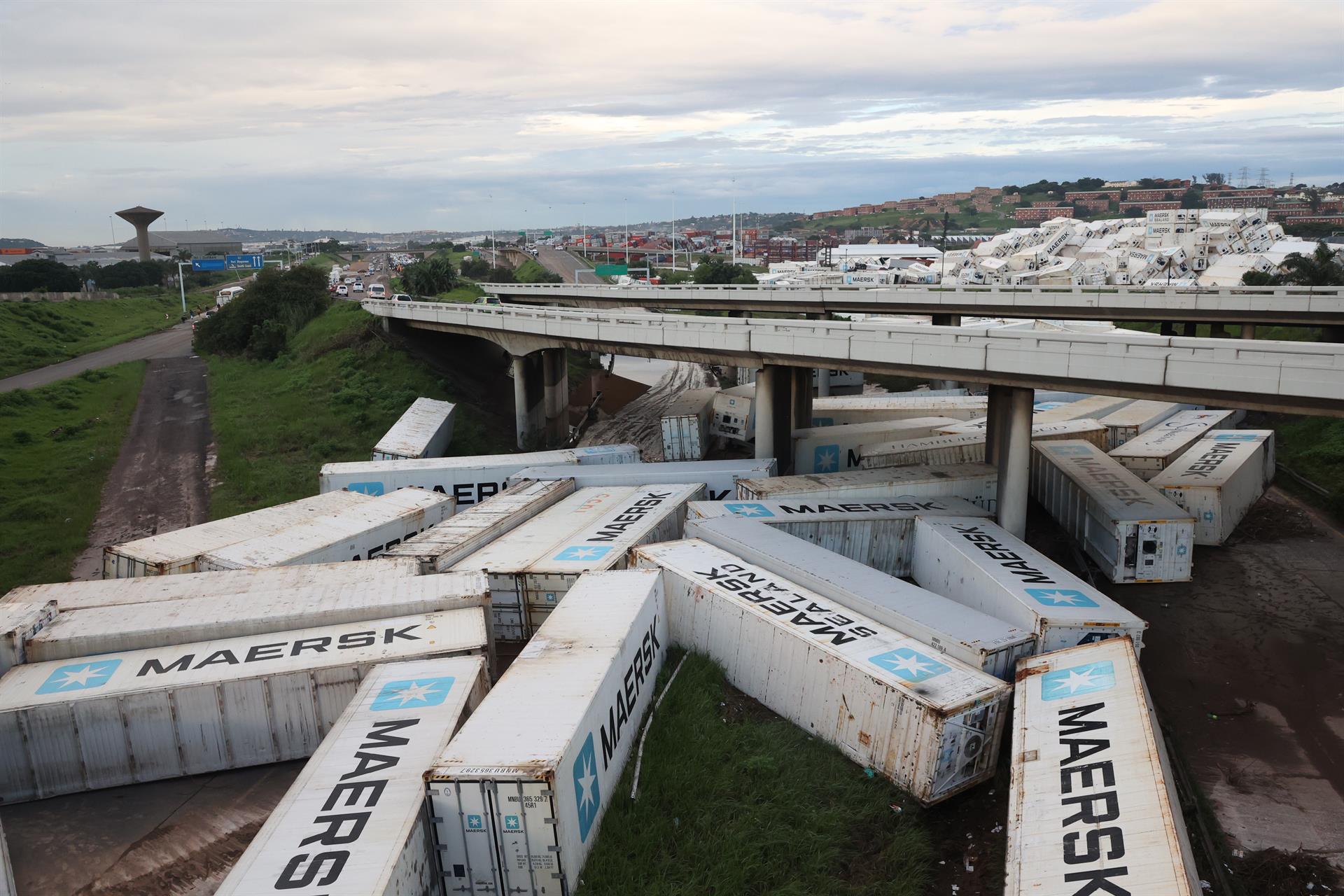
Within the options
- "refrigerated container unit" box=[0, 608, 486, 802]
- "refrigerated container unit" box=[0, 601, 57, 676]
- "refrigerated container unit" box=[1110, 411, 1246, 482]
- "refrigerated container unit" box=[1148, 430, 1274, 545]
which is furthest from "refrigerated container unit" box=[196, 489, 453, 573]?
"refrigerated container unit" box=[1110, 411, 1246, 482]

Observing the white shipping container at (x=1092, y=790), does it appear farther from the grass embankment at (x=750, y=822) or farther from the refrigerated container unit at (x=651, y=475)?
the refrigerated container unit at (x=651, y=475)

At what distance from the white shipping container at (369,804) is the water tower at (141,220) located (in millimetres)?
200596

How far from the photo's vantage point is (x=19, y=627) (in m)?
18.7

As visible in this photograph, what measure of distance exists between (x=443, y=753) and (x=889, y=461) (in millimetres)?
28925

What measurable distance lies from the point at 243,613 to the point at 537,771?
10606mm

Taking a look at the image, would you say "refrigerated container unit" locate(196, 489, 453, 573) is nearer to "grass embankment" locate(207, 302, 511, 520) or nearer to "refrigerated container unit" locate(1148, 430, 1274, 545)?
"grass embankment" locate(207, 302, 511, 520)

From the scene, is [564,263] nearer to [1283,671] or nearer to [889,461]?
[889,461]

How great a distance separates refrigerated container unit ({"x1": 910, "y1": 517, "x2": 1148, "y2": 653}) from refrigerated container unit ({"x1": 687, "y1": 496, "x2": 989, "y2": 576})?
0.55m

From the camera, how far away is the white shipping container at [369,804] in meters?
11.8

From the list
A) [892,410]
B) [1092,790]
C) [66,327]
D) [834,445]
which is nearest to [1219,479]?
[834,445]

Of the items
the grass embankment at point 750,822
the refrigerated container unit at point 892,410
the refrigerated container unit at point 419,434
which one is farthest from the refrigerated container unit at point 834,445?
the grass embankment at point 750,822

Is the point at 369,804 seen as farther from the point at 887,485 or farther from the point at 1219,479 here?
the point at 1219,479

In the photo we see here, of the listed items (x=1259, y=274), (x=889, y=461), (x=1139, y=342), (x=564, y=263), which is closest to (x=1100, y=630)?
(x=1139, y=342)

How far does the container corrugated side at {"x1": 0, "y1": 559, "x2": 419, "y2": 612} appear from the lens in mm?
21500
